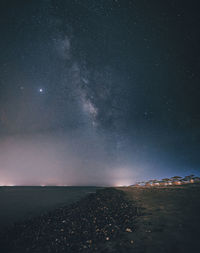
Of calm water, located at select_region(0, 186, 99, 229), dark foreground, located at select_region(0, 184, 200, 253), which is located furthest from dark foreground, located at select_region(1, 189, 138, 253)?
calm water, located at select_region(0, 186, 99, 229)

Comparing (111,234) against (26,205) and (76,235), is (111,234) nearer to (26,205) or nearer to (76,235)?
(76,235)

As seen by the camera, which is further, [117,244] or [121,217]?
[121,217]

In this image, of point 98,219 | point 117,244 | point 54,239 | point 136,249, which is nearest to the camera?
point 136,249

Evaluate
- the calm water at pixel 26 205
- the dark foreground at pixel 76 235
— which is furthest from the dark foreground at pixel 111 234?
the calm water at pixel 26 205

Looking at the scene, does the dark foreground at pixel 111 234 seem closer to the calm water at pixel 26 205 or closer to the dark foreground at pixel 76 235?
the dark foreground at pixel 76 235

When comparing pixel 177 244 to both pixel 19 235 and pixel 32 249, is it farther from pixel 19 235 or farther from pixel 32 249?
pixel 19 235

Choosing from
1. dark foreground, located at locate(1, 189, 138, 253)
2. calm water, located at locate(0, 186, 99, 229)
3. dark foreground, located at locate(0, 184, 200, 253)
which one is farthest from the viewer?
calm water, located at locate(0, 186, 99, 229)

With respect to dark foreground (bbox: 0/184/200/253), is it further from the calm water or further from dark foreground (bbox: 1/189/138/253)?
the calm water

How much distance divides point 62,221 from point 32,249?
3686 millimetres

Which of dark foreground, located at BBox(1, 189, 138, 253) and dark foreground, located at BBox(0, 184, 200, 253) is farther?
dark foreground, located at BBox(1, 189, 138, 253)

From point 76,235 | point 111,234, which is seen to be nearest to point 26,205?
point 76,235

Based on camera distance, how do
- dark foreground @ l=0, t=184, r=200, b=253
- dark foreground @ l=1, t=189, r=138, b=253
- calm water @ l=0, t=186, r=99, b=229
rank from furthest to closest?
calm water @ l=0, t=186, r=99, b=229, dark foreground @ l=1, t=189, r=138, b=253, dark foreground @ l=0, t=184, r=200, b=253

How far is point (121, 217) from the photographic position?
11.0 meters

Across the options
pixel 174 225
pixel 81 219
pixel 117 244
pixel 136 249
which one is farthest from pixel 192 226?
pixel 81 219
